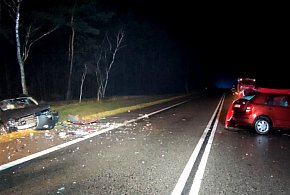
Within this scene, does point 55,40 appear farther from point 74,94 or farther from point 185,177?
point 185,177

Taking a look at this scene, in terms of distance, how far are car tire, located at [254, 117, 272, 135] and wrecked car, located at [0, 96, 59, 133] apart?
7686mm

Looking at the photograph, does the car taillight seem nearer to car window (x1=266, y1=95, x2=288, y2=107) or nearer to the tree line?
car window (x1=266, y1=95, x2=288, y2=107)

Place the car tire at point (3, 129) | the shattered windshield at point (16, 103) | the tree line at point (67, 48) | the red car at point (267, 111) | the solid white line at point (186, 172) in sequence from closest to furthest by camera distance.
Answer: the solid white line at point (186, 172)
the car tire at point (3, 129)
the red car at point (267, 111)
the shattered windshield at point (16, 103)
the tree line at point (67, 48)

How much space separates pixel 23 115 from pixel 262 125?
8.73 meters

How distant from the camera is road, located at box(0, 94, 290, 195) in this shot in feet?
20.0

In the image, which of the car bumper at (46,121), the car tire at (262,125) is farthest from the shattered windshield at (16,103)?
the car tire at (262,125)

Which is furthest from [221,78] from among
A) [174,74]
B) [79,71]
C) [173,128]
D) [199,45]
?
[173,128]

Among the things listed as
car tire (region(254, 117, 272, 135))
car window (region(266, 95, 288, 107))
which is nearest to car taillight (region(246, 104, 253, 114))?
car tire (region(254, 117, 272, 135))

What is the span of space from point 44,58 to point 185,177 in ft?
103

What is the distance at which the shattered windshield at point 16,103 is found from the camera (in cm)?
1287

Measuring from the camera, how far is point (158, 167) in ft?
24.8

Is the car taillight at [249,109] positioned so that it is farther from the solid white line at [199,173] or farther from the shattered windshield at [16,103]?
the shattered windshield at [16,103]

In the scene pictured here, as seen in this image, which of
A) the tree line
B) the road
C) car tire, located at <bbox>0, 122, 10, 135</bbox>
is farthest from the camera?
the tree line

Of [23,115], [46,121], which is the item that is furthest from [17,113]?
[46,121]
